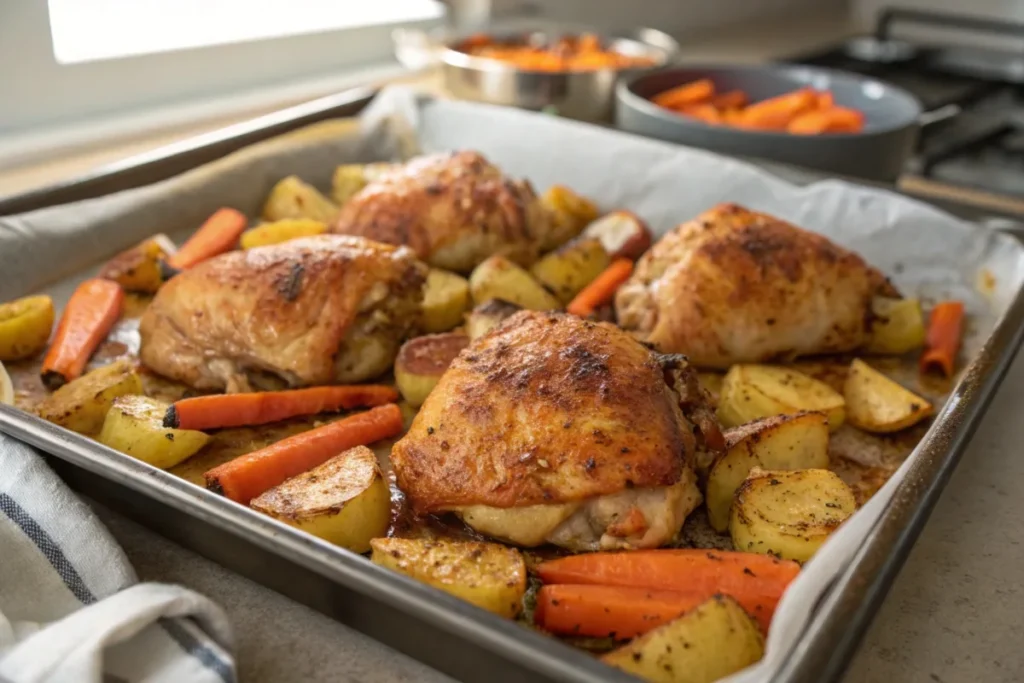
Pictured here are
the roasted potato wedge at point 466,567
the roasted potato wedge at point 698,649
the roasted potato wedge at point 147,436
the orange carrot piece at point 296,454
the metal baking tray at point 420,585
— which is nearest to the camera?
the metal baking tray at point 420,585

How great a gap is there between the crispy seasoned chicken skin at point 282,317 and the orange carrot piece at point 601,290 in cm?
53

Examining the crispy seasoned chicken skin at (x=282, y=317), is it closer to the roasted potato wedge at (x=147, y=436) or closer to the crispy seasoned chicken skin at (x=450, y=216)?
the roasted potato wedge at (x=147, y=436)

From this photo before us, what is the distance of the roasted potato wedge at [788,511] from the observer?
161 cm

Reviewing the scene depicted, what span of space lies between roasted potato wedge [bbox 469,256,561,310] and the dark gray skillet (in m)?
1.00

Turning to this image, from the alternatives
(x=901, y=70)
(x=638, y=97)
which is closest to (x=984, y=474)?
(x=638, y=97)

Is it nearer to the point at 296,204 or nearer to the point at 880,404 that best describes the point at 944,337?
the point at 880,404

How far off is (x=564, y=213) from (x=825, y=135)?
2.92ft

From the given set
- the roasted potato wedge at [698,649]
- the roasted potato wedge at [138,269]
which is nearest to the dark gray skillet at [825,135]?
the roasted potato wedge at [138,269]

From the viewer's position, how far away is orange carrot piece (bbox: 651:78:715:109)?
12.3 feet

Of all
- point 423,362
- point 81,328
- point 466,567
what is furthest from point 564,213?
point 466,567

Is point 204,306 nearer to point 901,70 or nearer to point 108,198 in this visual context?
point 108,198

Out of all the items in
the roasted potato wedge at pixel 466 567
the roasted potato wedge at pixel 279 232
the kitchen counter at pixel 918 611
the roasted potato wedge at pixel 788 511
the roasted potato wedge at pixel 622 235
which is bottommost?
the kitchen counter at pixel 918 611

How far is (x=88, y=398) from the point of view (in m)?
2.00

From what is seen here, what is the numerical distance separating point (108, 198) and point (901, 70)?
4.31 m
